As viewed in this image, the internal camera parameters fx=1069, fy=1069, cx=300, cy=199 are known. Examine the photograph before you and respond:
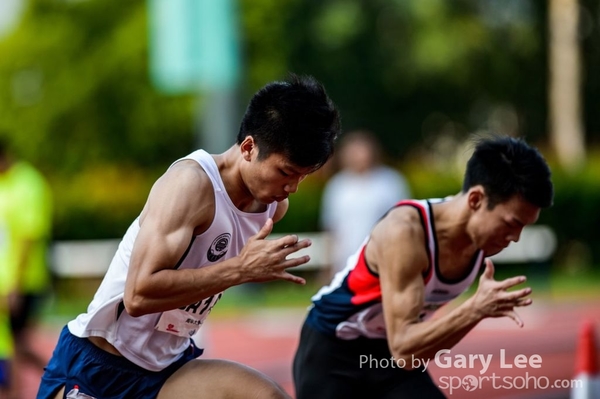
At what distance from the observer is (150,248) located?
13.0 ft

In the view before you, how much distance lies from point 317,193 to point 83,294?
5.04m

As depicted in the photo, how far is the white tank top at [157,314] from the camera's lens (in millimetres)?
4230

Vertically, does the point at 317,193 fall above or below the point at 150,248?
below

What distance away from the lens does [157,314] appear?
4320 mm

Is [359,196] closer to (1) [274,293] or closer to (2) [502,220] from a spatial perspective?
(2) [502,220]

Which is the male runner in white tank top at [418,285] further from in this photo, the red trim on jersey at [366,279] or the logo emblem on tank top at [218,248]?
the logo emblem on tank top at [218,248]

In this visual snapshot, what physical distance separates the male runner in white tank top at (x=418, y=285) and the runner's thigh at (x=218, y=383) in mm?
694

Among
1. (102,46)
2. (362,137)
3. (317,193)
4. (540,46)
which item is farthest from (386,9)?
(362,137)

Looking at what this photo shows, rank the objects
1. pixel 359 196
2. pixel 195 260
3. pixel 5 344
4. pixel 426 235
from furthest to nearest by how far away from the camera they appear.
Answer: pixel 359 196 < pixel 5 344 < pixel 426 235 < pixel 195 260

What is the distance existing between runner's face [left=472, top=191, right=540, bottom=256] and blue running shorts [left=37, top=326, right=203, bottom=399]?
62.0 inches

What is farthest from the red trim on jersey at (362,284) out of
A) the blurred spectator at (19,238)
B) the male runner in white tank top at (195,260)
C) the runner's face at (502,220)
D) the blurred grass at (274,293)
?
the blurred grass at (274,293)

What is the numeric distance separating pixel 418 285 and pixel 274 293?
15274 millimetres

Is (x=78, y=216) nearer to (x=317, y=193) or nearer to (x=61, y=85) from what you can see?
(x=317, y=193)

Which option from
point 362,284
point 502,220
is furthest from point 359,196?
point 502,220
